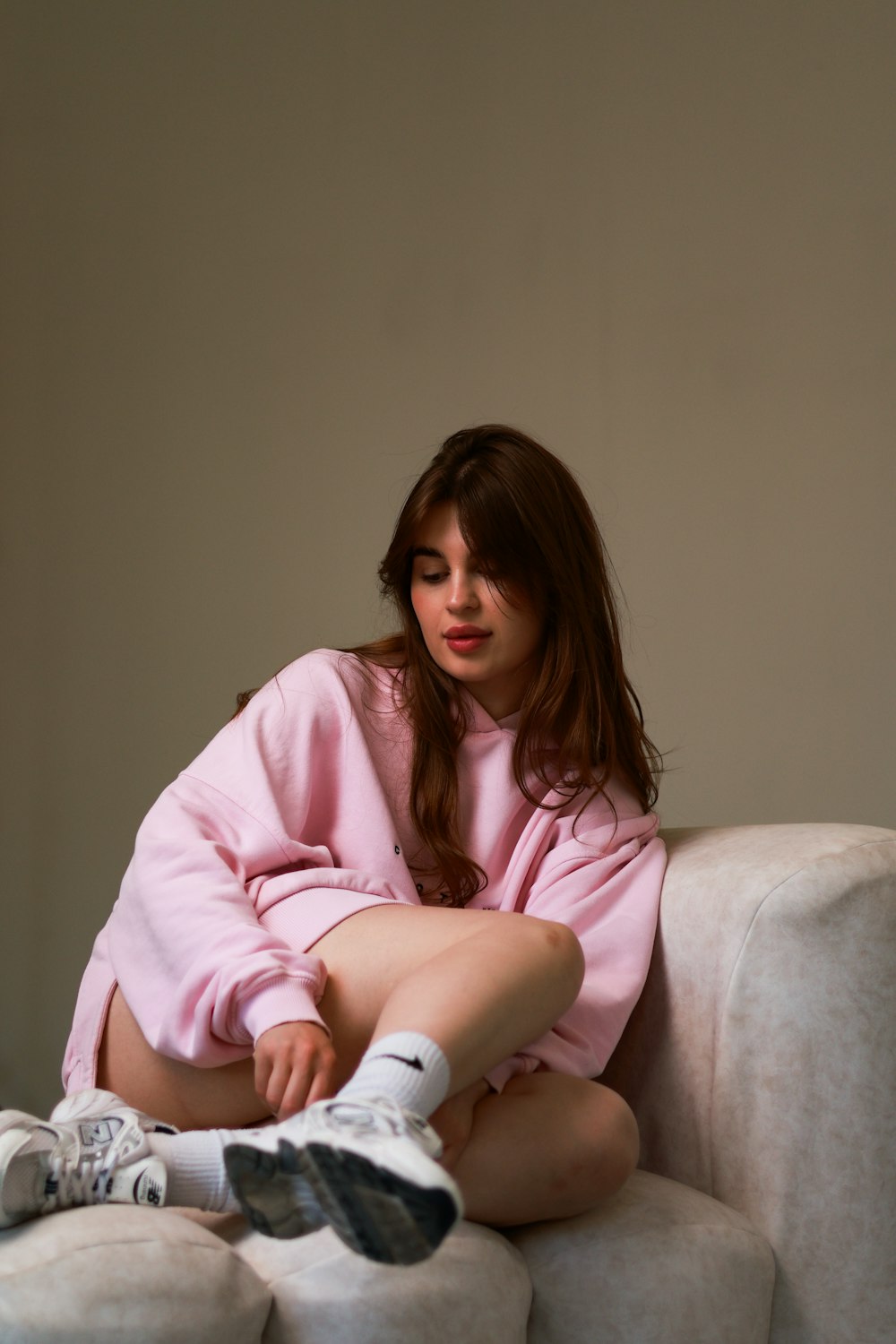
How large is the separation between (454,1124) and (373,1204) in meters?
0.23

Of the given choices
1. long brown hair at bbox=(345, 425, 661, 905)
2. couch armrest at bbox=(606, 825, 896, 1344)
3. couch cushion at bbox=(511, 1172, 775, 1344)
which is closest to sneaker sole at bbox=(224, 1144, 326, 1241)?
couch cushion at bbox=(511, 1172, 775, 1344)

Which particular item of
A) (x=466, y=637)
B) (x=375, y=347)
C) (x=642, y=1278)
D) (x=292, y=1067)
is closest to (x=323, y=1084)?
(x=292, y=1067)

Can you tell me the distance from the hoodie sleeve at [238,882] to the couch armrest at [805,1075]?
31 cm

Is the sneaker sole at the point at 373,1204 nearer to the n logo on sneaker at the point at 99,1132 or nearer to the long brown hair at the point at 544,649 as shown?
the n logo on sneaker at the point at 99,1132

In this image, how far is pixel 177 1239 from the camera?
32.3 inches

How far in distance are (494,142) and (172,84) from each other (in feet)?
2.07

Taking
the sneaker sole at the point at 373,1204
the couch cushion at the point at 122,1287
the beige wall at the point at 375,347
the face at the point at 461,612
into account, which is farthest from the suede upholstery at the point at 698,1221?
the beige wall at the point at 375,347

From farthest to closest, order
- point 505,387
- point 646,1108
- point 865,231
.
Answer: point 505,387, point 865,231, point 646,1108

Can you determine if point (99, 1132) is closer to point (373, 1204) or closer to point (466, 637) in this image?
point (373, 1204)

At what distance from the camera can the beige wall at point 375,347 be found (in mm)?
2426

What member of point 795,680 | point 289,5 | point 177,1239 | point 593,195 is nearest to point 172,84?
point 289,5

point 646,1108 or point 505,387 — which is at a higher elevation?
point 505,387

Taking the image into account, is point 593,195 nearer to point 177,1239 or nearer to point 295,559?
point 295,559

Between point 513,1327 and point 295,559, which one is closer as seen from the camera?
point 513,1327
